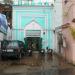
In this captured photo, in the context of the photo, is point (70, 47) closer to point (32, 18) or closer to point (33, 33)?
point (32, 18)

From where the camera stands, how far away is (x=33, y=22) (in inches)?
1543

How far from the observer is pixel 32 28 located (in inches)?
1551

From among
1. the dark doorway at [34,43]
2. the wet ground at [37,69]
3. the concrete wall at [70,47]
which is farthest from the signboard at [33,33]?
the wet ground at [37,69]

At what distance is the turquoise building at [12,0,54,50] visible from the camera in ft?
129

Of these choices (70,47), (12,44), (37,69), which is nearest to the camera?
(37,69)

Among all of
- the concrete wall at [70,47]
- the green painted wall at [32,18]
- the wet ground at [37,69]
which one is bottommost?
the wet ground at [37,69]

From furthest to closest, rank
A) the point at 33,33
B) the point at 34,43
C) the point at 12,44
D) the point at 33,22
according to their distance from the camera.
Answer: the point at 34,43, the point at 33,33, the point at 33,22, the point at 12,44

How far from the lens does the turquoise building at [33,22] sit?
39219mm

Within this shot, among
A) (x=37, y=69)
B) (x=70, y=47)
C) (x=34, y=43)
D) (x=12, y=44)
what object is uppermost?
(x=34, y=43)

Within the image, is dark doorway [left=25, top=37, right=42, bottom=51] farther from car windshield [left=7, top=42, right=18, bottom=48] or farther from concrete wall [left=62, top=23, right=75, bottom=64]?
concrete wall [left=62, top=23, right=75, bottom=64]

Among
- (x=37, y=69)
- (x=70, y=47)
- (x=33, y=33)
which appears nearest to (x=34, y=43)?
(x=33, y=33)

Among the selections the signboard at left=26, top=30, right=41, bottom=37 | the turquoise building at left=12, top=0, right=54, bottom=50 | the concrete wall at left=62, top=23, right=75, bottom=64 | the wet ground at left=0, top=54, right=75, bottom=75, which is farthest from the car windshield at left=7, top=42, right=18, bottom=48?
the signboard at left=26, top=30, right=41, bottom=37

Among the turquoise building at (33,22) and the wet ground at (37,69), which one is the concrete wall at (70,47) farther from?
the turquoise building at (33,22)

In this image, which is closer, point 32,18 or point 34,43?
point 32,18
